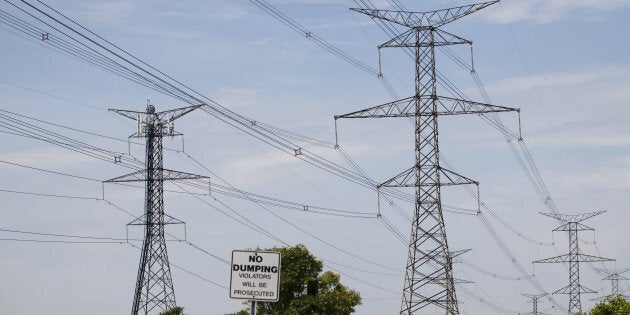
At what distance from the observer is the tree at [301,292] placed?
4065 inches

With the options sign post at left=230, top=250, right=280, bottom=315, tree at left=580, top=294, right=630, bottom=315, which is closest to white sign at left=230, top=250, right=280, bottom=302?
sign post at left=230, top=250, right=280, bottom=315

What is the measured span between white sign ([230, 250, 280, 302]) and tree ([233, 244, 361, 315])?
71756 millimetres

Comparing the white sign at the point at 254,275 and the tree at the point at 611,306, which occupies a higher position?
the tree at the point at 611,306

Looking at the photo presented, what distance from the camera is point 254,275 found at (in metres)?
28.5

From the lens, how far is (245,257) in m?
28.4

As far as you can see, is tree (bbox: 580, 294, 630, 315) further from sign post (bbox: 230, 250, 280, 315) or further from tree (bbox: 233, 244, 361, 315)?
sign post (bbox: 230, 250, 280, 315)

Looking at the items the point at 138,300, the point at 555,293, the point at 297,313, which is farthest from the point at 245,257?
the point at 555,293

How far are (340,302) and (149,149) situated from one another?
98.0ft

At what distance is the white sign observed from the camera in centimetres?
2836

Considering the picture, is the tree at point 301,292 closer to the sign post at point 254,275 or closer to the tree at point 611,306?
the tree at point 611,306

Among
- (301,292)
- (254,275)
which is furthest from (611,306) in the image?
(254,275)

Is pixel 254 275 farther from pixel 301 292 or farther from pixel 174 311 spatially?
pixel 301 292

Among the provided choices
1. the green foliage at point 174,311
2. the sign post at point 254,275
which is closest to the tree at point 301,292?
the green foliage at point 174,311

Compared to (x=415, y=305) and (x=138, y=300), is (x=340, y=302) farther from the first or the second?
(x=415, y=305)
